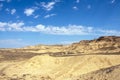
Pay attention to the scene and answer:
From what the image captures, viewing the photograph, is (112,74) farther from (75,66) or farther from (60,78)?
(75,66)

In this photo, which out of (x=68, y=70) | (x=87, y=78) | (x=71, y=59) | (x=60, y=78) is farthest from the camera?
(x=71, y=59)

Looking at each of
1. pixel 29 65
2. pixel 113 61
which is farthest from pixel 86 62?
pixel 29 65

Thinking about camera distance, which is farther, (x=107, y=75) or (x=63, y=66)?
(x=63, y=66)

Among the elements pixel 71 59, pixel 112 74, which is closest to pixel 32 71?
pixel 71 59

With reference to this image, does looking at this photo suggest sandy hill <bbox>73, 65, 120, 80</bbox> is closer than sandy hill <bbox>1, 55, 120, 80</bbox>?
Yes

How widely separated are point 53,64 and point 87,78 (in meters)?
19.7

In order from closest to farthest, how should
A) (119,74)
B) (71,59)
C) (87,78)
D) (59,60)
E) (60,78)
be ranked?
(119,74)
(87,78)
(60,78)
(71,59)
(59,60)

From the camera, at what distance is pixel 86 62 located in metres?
38.5

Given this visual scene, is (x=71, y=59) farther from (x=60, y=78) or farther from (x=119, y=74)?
(x=119, y=74)

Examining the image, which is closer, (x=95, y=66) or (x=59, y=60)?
(x=95, y=66)

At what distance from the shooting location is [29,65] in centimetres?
4816

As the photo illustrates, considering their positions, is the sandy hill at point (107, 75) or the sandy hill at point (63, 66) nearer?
the sandy hill at point (107, 75)

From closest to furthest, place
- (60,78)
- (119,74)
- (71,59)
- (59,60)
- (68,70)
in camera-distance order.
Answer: (119,74) < (60,78) < (68,70) < (71,59) < (59,60)

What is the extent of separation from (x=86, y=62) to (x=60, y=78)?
Answer: 5657 mm
